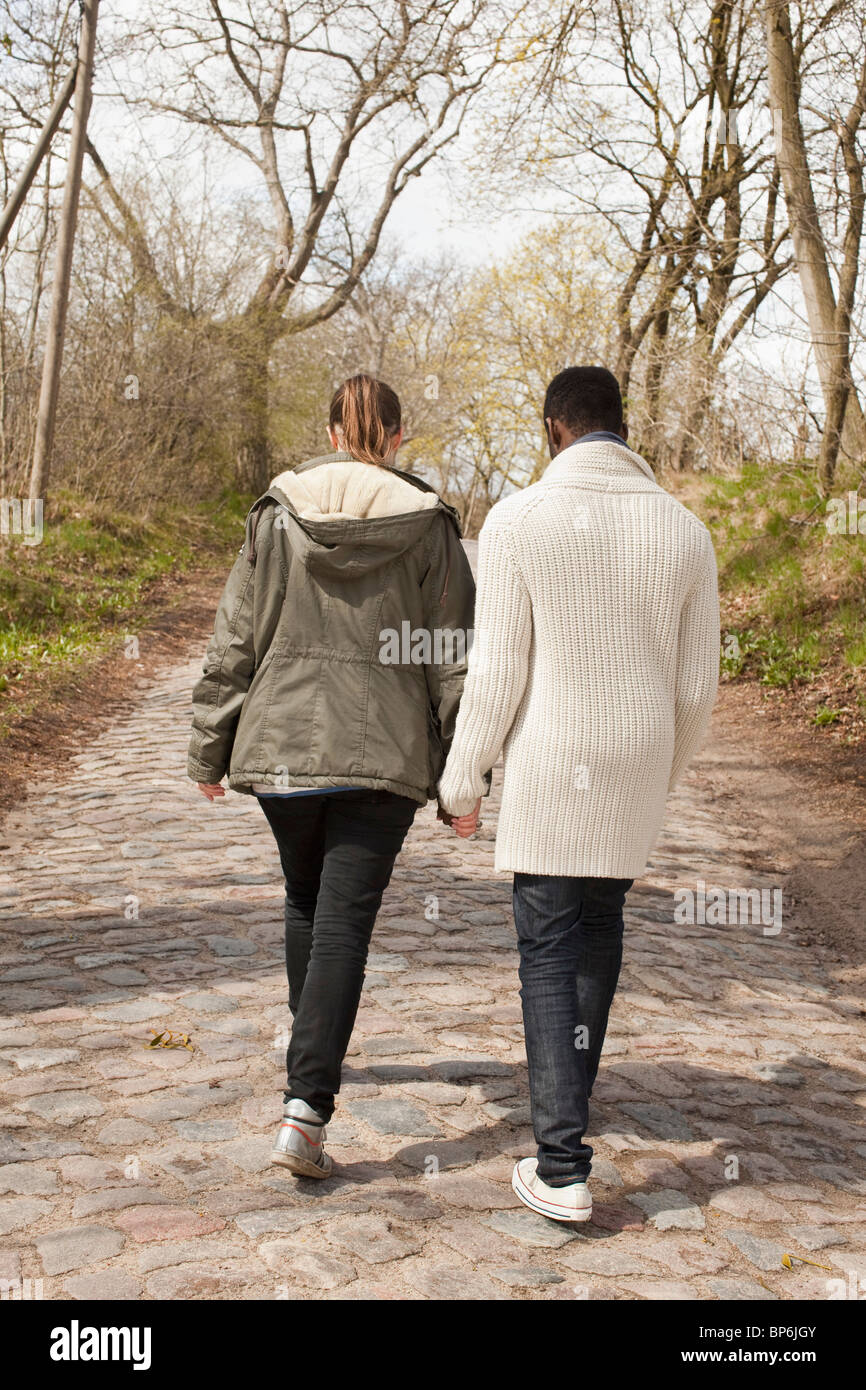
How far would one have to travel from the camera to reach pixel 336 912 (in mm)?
Result: 3428

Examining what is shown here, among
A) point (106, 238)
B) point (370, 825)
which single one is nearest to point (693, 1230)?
point (370, 825)

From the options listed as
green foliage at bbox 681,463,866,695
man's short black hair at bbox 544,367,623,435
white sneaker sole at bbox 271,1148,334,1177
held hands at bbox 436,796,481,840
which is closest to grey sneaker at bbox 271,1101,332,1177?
white sneaker sole at bbox 271,1148,334,1177

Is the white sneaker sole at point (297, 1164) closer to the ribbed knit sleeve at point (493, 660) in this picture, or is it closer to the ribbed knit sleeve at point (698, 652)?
the ribbed knit sleeve at point (493, 660)

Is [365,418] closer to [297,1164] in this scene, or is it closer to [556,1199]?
[297,1164]

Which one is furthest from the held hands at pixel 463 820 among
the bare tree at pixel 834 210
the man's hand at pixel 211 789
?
the bare tree at pixel 834 210

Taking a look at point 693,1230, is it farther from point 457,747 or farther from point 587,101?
point 587,101

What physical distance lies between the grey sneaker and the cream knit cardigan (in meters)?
0.87

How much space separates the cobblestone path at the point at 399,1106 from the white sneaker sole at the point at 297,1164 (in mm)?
52

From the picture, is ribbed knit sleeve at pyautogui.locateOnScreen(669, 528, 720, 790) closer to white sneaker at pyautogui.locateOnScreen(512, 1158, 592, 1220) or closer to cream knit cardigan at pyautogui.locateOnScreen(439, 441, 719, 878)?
cream knit cardigan at pyautogui.locateOnScreen(439, 441, 719, 878)

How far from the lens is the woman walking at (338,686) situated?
11.1 ft

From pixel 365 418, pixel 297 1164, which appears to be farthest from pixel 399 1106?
pixel 365 418

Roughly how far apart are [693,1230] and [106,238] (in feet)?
66.1

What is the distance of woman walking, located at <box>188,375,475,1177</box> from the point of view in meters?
3.37

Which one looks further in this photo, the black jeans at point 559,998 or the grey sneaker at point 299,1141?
the grey sneaker at point 299,1141
